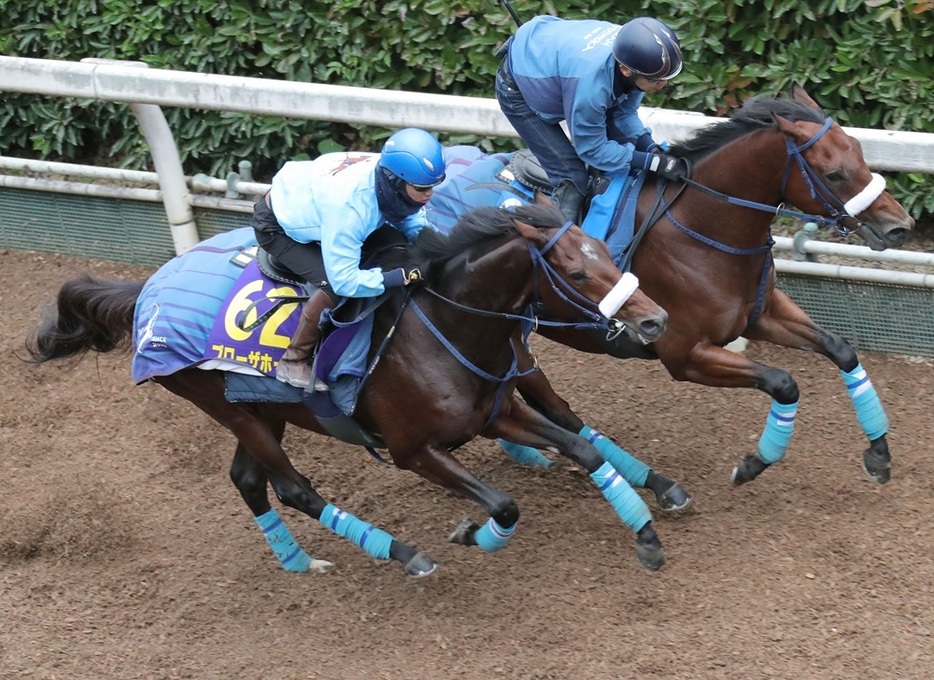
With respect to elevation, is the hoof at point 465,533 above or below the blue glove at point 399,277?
below

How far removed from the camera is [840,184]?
5.26m

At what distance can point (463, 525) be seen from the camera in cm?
564

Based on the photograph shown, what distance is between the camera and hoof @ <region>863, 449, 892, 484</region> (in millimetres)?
5684

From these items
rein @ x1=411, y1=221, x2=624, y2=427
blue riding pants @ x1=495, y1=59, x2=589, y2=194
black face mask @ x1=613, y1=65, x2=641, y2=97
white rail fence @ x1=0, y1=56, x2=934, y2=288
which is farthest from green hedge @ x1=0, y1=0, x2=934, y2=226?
rein @ x1=411, y1=221, x2=624, y2=427

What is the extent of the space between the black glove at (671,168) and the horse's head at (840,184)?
487mm

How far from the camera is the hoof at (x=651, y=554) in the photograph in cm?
→ 529

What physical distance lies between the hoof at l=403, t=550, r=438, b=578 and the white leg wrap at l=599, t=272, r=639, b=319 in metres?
1.56

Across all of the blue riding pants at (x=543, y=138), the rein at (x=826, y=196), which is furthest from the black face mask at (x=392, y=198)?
the rein at (x=826, y=196)

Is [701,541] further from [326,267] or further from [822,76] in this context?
[822,76]

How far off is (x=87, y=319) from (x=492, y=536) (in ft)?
7.43

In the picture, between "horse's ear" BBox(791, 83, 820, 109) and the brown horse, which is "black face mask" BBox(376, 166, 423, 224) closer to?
the brown horse

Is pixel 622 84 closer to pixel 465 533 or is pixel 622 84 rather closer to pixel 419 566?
pixel 465 533

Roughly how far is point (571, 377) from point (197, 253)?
8.09 ft

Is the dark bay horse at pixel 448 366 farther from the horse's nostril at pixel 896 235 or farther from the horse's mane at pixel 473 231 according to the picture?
the horse's nostril at pixel 896 235
